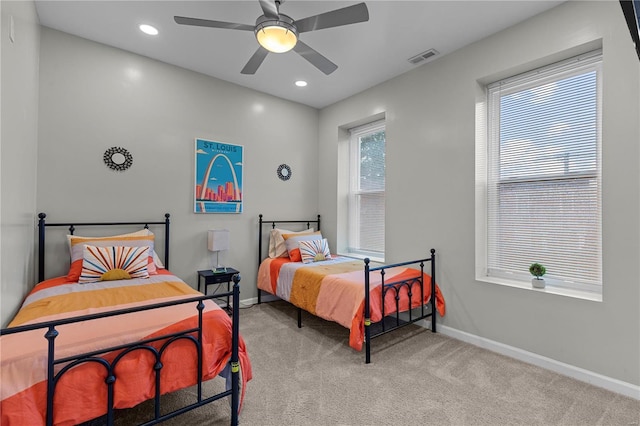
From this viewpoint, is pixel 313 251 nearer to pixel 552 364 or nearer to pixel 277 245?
pixel 277 245

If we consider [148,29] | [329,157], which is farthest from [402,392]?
[148,29]

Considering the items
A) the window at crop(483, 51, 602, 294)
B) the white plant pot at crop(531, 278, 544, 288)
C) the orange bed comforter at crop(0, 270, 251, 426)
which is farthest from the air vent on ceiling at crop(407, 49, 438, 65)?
the orange bed comforter at crop(0, 270, 251, 426)

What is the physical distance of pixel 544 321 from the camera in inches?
94.6

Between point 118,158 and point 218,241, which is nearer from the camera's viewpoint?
point 118,158

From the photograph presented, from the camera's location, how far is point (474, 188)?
112 inches

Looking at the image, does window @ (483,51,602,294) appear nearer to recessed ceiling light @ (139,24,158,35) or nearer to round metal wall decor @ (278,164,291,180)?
round metal wall decor @ (278,164,291,180)

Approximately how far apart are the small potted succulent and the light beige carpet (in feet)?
2.11

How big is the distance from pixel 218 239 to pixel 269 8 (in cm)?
233

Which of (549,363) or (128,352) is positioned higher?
(128,352)

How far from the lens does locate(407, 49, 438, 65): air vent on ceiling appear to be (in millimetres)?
3036

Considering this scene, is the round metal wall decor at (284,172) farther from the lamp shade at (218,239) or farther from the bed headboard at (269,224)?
the lamp shade at (218,239)

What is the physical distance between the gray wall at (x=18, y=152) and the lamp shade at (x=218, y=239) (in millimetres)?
1478

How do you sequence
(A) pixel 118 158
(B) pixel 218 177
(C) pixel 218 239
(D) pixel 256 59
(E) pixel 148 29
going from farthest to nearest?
1. (B) pixel 218 177
2. (C) pixel 218 239
3. (A) pixel 118 158
4. (E) pixel 148 29
5. (D) pixel 256 59

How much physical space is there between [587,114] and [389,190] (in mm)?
1840
